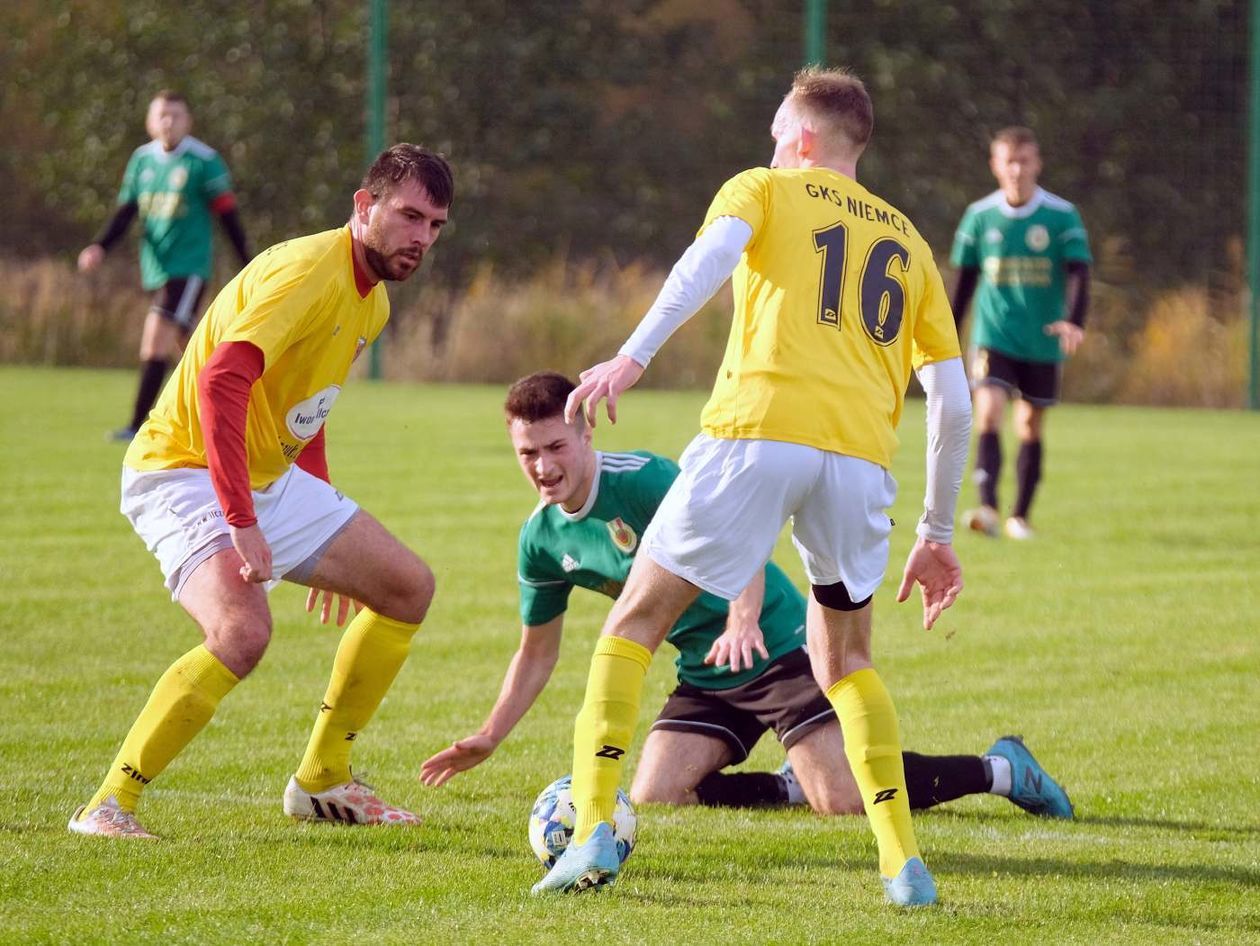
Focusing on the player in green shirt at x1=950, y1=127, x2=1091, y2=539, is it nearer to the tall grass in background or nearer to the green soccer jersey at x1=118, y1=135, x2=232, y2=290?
the green soccer jersey at x1=118, y1=135, x2=232, y2=290

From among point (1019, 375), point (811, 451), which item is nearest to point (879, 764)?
point (811, 451)

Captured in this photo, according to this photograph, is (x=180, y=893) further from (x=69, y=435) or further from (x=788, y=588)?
(x=69, y=435)

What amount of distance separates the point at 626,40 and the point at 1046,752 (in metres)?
22.2

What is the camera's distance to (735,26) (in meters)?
26.5

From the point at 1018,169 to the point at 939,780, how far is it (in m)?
6.66

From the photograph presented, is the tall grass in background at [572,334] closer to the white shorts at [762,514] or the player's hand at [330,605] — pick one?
the player's hand at [330,605]

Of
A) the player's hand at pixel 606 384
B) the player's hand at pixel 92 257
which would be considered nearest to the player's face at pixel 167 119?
the player's hand at pixel 92 257

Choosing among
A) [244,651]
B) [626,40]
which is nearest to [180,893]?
[244,651]

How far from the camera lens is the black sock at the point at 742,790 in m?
5.60

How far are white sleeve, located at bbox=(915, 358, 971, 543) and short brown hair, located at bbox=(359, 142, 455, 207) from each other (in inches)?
51.5

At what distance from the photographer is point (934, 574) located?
15.1 ft

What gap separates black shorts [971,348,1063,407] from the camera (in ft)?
37.0

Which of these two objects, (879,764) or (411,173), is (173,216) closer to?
(411,173)

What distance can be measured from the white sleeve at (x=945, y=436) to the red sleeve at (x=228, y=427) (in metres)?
1.62
